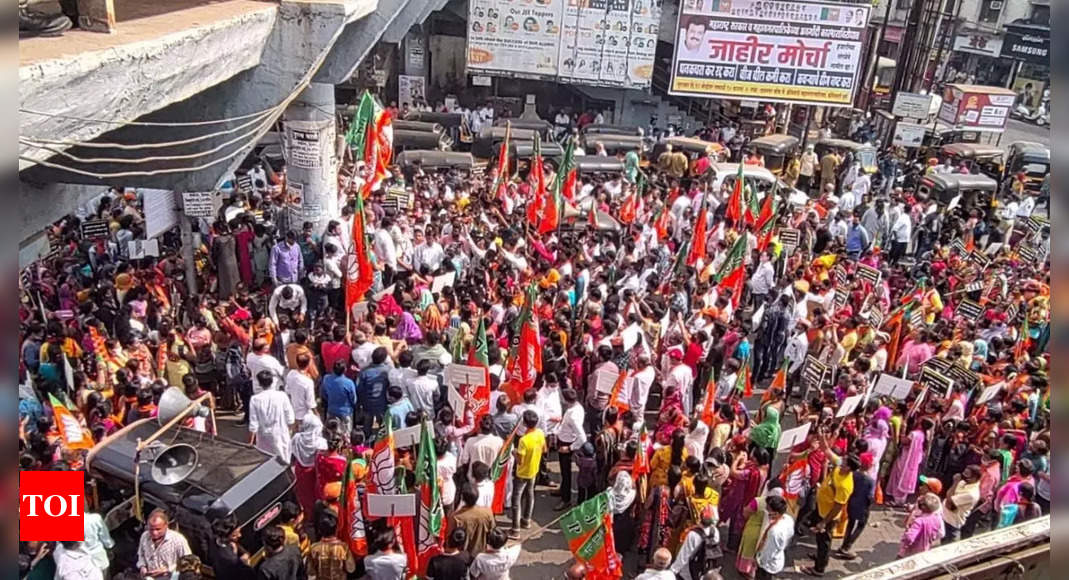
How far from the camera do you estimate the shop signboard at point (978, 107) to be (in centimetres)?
2269

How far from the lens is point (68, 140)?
452 centimetres

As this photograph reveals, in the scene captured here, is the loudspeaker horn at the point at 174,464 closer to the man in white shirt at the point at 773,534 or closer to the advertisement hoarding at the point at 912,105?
the man in white shirt at the point at 773,534

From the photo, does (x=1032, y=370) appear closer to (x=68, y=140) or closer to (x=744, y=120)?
(x=68, y=140)

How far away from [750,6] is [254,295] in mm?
15905

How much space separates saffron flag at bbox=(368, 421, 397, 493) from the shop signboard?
71.7 feet

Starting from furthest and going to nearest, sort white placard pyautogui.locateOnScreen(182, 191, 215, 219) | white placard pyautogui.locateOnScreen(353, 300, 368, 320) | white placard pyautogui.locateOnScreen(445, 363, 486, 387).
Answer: white placard pyautogui.locateOnScreen(182, 191, 215, 219) → white placard pyautogui.locateOnScreen(353, 300, 368, 320) → white placard pyautogui.locateOnScreen(445, 363, 486, 387)

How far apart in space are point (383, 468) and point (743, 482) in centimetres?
310

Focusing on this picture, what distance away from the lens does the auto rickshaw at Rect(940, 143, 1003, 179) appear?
2153cm

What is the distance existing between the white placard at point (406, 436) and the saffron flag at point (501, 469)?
71 centimetres

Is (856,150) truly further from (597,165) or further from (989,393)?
(989,393)

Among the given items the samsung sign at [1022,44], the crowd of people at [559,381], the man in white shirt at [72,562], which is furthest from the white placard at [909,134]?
the samsung sign at [1022,44]

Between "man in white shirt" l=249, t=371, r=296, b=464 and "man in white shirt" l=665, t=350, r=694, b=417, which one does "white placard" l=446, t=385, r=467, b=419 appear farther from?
"man in white shirt" l=665, t=350, r=694, b=417

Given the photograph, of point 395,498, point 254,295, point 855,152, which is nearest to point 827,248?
point 855,152

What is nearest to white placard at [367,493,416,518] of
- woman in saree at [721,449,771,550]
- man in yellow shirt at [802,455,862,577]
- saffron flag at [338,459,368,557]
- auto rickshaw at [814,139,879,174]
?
saffron flag at [338,459,368,557]
